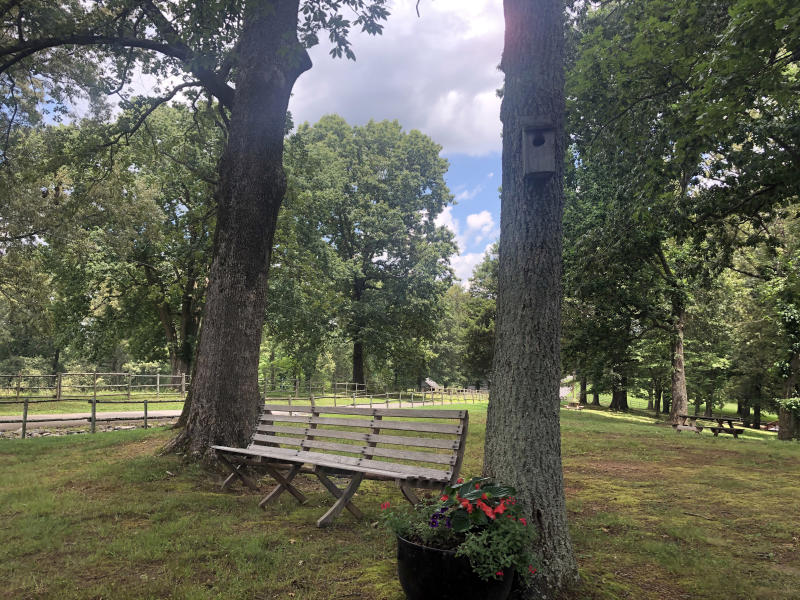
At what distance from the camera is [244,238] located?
6.81 metres

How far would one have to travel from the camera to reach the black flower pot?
275 centimetres

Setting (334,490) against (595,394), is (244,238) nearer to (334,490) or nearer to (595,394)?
(334,490)

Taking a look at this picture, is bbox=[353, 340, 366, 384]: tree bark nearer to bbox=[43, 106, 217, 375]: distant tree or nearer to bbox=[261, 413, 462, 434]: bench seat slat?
bbox=[43, 106, 217, 375]: distant tree

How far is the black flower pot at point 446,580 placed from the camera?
9.04 feet

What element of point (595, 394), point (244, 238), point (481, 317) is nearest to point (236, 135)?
point (244, 238)

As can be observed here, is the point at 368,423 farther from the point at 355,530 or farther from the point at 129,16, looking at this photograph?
the point at 129,16

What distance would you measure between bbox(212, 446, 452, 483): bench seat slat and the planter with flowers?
893 millimetres

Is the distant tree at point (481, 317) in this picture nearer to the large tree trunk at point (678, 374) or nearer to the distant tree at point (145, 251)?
the large tree trunk at point (678, 374)

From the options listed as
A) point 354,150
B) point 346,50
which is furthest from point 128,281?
point 346,50

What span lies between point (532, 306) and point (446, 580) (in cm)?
187

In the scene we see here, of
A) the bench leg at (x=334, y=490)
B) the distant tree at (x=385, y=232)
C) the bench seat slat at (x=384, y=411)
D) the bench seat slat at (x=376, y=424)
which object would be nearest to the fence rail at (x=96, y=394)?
the distant tree at (x=385, y=232)

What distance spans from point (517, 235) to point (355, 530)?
10.2 feet

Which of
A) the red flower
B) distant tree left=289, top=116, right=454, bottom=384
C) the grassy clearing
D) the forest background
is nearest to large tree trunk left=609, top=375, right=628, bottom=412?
the forest background

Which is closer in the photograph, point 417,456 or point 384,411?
point 417,456
